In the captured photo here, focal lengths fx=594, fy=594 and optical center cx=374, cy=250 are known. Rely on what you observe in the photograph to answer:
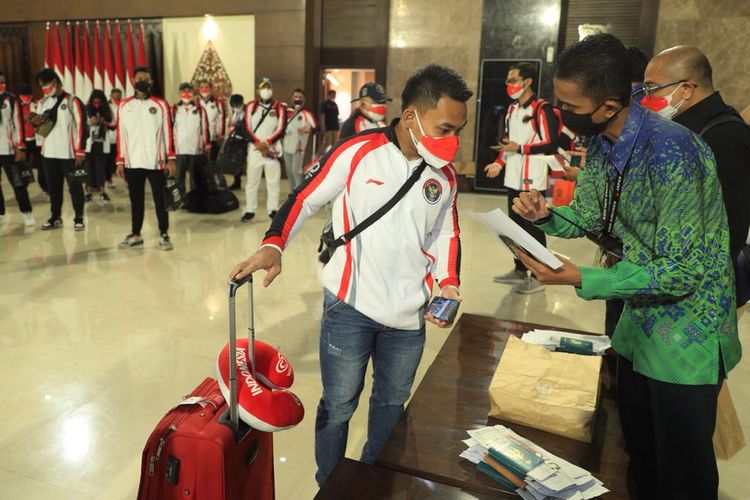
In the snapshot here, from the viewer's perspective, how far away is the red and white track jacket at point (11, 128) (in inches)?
248

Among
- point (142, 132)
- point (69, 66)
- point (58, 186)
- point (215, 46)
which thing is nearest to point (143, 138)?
point (142, 132)

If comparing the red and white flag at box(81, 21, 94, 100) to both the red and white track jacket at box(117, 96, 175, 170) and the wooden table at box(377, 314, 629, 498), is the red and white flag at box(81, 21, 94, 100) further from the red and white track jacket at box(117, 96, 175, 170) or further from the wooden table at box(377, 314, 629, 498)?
the wooden table at box(377, 314, 629, 498)

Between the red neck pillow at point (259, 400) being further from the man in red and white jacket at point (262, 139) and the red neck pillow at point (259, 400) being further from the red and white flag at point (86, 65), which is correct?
the red and white flag at point (86, 65)

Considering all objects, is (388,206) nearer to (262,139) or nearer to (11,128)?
(262,139)

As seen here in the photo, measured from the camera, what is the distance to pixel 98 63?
40.2 ft

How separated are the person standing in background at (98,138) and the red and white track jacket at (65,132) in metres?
1.76

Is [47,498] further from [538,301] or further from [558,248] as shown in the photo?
[558,248]

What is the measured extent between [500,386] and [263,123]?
20.0 feet

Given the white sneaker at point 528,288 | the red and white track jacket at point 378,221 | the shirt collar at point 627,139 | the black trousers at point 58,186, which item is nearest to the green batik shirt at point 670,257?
the shirt collar at point 627,139

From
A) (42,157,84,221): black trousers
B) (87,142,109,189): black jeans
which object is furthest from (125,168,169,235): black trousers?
(87,142,109,189): black jeans

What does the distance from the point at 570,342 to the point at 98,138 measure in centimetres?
759

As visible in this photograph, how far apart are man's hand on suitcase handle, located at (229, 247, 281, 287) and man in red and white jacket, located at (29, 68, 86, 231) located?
5160 millimetres

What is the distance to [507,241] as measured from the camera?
4.85ft

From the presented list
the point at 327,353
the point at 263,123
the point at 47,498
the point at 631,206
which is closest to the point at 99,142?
the point at 263,123
